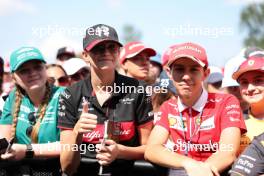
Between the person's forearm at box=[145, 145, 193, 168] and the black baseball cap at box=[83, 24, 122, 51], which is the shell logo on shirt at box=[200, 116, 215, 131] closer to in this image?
the person's forearm at box=[145, 145, 193, 168]

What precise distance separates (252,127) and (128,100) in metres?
1.19

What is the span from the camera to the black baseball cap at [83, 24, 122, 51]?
461 cm

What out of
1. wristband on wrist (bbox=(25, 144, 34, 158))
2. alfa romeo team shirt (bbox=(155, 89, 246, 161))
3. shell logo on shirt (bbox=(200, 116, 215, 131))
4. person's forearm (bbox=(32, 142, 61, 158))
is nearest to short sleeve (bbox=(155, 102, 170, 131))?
alfa romeo team shirt (bbox=(155, 89, 246, 161))

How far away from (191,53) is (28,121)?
188 centimetres

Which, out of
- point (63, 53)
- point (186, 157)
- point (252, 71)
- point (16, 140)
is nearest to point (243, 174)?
point (186, 157)

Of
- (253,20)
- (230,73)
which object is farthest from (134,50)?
(253,20)

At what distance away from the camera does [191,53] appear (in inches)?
167

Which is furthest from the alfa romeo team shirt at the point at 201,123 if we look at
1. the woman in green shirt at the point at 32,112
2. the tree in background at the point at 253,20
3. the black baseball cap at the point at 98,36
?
the tree in background at the point at 253,20

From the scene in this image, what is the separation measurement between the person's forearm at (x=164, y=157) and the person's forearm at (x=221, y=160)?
0.59 feet

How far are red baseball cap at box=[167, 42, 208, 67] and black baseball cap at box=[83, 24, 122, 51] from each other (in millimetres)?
653

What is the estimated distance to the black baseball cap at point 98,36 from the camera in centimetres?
461

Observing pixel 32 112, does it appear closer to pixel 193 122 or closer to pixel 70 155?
pixel 70 155

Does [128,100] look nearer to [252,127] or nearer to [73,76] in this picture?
[252,127]

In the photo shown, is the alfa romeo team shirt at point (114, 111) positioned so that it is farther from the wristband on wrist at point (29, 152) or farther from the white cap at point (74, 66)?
the white cap at point (74, 66)
